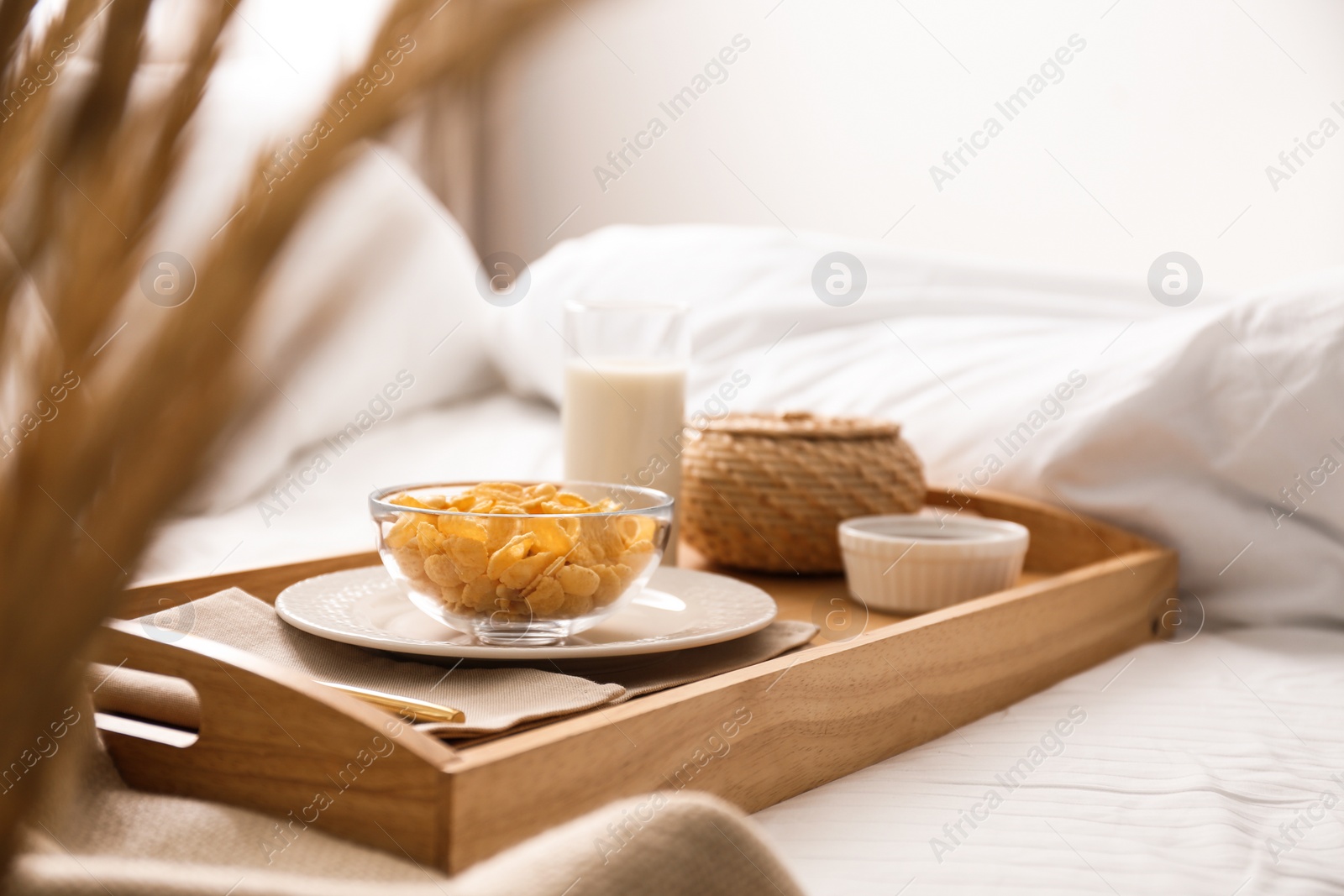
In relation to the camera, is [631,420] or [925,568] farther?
[631,420]

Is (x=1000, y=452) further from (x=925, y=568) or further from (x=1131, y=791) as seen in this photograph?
(x=1131, y=791)

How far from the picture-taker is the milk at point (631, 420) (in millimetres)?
941

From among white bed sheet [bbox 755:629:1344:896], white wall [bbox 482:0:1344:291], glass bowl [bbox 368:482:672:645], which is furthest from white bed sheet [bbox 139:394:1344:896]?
white wall [bbox 482:0:1344:291]

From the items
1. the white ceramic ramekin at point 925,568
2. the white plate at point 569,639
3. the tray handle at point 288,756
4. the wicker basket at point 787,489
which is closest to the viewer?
the tray handle at point 288,756

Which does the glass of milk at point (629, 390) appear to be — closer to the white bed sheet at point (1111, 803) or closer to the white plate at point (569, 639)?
the white plate at point (569, 639)

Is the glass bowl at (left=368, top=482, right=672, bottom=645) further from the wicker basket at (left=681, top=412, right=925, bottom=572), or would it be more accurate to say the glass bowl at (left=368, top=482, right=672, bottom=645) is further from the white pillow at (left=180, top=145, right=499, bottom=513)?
the white pillow at (left=180, top=145, right=499, bottom=513)

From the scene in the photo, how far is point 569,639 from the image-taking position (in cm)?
61

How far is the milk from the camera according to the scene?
94 centimetres

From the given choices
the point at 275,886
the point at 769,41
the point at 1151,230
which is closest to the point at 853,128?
the point at 769,41

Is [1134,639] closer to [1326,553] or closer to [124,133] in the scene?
[1326,553]

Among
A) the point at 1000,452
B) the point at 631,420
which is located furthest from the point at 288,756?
the point at 1000,452

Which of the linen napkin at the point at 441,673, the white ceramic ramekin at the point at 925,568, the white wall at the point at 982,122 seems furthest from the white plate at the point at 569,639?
the white wall at the point at 982,122

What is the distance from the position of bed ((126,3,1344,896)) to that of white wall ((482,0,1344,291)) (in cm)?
32

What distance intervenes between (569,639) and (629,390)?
0.36 metres
